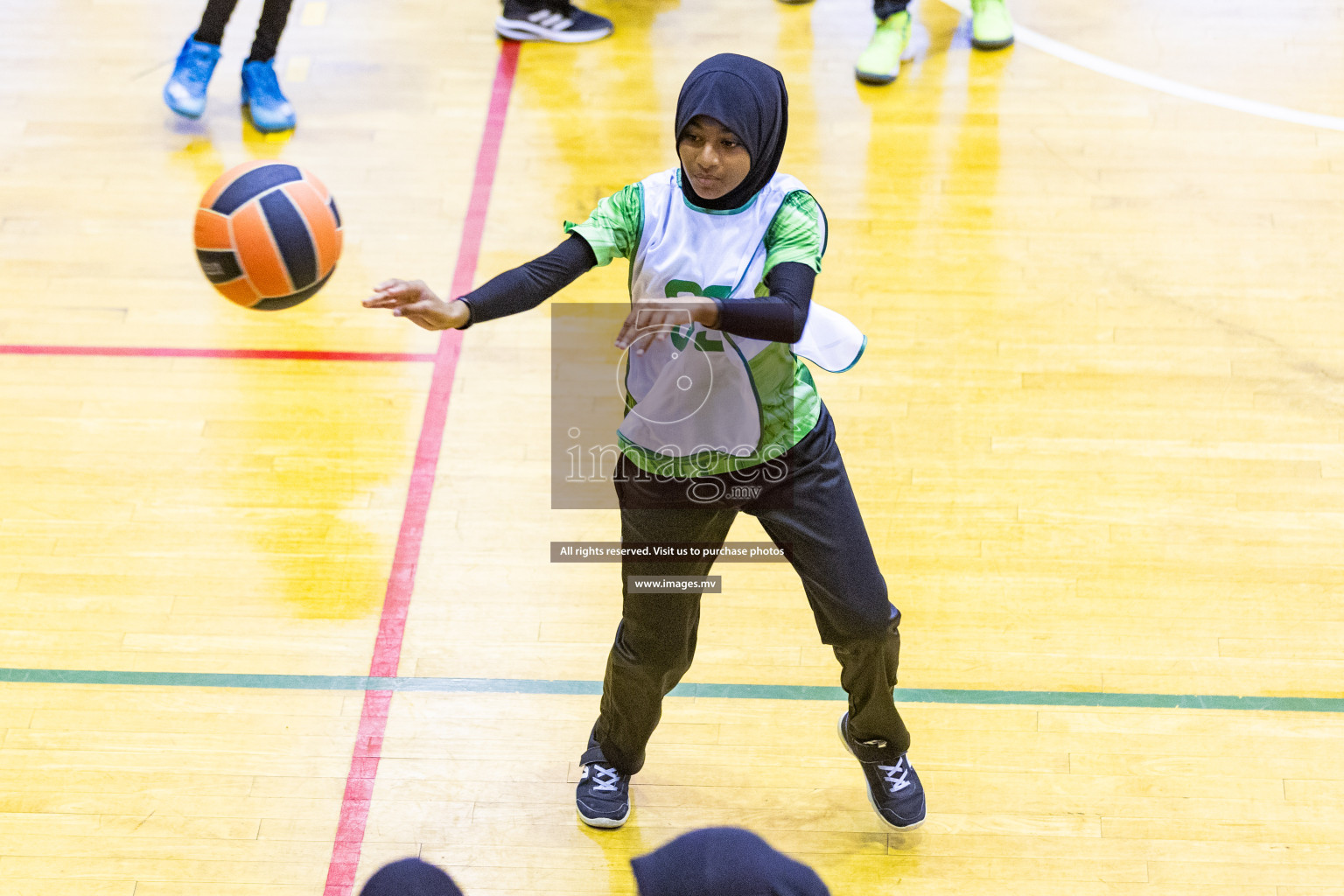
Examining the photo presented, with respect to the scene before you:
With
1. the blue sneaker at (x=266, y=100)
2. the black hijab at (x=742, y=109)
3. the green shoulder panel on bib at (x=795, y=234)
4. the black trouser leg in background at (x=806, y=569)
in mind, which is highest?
the black hijab at (x=742, y=109)

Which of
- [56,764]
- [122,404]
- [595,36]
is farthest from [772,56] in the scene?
[56,764]

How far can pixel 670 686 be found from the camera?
3.19m

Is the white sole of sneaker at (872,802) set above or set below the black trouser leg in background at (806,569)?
below

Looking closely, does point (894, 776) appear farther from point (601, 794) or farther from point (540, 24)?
point (540, 24)

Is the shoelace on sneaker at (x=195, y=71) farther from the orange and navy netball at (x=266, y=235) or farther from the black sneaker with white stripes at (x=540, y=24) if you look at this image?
the orange and navy netball at (x=266, y=235)

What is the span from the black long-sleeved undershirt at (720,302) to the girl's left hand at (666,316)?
0.03m

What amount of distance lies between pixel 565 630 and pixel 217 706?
0.99 metres

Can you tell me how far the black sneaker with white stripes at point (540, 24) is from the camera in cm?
628

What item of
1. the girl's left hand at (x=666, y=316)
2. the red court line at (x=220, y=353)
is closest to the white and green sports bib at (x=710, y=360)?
the girl's left hand at (x=666, y=316)

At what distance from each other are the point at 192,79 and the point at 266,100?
34 centimetres

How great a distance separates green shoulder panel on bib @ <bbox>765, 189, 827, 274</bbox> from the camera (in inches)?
106

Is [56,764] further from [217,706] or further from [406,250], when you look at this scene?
[406,250]

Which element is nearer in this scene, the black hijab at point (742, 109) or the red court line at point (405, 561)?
the black hijab at point (742, 109)

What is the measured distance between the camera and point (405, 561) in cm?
402
